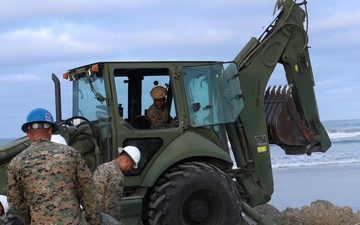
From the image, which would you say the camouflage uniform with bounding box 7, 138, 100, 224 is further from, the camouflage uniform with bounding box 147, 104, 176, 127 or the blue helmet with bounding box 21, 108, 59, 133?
the camouflage uniform with bounding box 147, 104, 176, 127

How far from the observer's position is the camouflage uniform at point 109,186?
6355 millimetres

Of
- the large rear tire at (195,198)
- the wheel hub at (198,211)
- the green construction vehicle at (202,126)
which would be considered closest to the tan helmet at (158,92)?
the green construction vehicle at (202,126)

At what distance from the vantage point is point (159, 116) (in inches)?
351

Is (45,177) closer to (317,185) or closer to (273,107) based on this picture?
(273,107)

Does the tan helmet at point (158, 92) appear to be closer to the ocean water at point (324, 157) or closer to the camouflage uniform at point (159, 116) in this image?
the camouflage uniform at point (159, 116)

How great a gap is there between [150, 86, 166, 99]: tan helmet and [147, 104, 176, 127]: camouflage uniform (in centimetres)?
15

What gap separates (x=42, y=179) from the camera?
184 inches

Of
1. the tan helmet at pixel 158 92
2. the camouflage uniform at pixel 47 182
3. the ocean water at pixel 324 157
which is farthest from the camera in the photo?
the ocean water at pixel 324 157

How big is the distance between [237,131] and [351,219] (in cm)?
200

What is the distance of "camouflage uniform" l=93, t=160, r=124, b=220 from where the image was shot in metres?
6.36

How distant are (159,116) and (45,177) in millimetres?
4298

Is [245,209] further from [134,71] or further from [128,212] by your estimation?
[134,71]

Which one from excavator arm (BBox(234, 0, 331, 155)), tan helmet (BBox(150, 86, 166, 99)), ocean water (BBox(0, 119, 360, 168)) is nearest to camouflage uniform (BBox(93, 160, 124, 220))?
tan helmet (BBox(150, 86, 166, 99))

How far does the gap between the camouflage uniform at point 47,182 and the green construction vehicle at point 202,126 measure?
3099 mm
